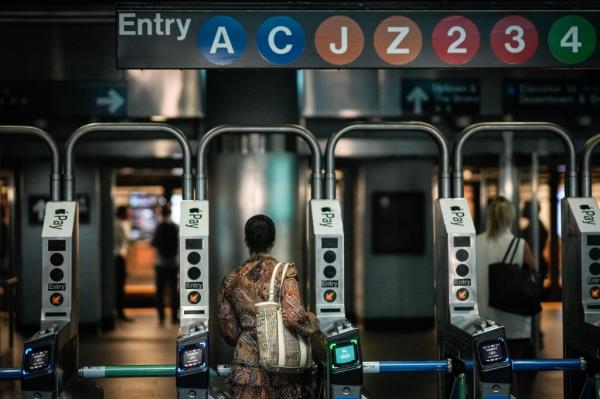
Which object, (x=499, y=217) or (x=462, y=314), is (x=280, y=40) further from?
(x=499, y=217)

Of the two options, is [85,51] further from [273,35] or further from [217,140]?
[273,35]

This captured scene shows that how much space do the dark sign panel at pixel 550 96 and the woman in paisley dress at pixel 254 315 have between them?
624 cm

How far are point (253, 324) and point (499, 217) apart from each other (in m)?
2.66

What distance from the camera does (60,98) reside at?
1056 centimetres

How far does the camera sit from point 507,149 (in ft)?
38.9

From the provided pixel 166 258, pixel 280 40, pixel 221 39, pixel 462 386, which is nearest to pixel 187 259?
pixel 221 39

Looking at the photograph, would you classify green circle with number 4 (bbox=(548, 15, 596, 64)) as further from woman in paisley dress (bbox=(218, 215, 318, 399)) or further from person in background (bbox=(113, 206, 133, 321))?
person in background (bbox=(113, 206, 133, 321))

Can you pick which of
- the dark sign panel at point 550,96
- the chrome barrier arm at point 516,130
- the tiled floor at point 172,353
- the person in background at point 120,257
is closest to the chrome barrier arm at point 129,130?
the chrome barrier arm at point 516,130

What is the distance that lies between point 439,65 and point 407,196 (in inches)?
261

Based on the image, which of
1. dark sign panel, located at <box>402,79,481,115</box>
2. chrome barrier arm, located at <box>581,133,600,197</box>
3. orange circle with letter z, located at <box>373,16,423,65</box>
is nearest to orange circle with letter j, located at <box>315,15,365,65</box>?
orange circle with letter z, located at <box>373,16,423,65</box>

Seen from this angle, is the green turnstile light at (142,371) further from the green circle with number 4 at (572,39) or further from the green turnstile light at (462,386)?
the green circle with number 4 at (572,39)

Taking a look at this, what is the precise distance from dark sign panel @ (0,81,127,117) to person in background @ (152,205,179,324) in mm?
3301

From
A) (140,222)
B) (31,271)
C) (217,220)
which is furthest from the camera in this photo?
(140,222)

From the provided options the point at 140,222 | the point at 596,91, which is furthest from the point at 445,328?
the point at 140,222
